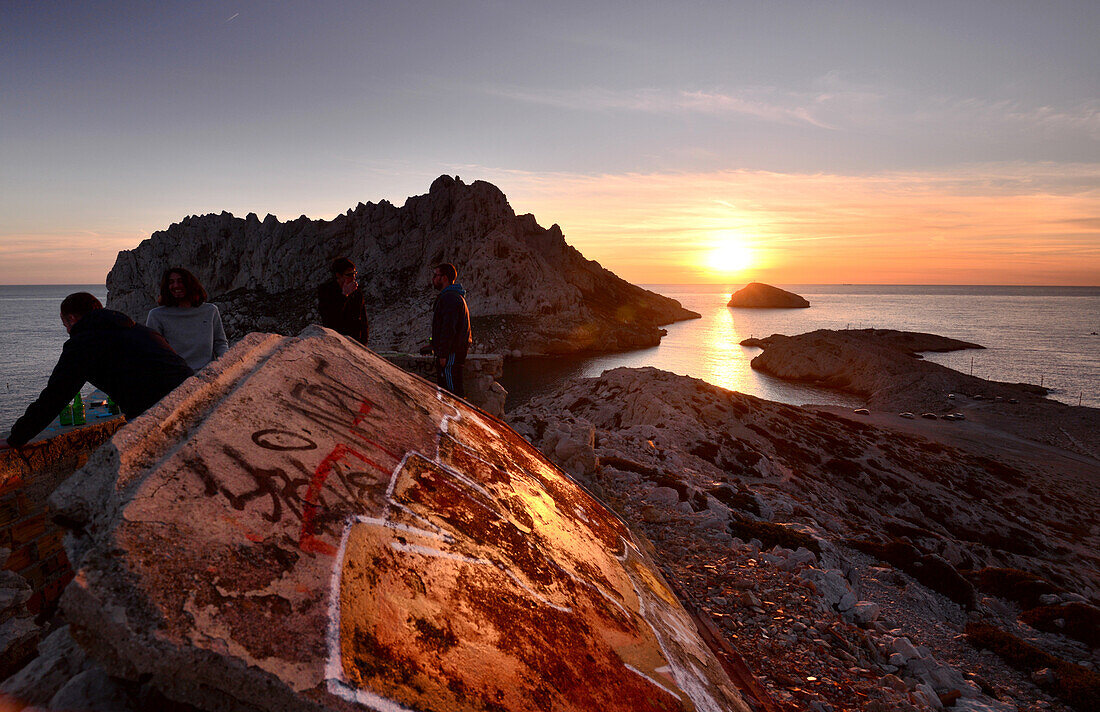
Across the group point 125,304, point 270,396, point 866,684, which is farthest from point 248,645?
point 125,304

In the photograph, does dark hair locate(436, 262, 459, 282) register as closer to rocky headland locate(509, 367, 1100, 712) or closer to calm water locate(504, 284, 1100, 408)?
rocky headland locate(509, 367, 1100, 712)

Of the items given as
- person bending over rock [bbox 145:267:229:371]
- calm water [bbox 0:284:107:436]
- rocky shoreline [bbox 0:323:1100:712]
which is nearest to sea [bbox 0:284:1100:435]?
calm water [bbox 0:284:107:436]

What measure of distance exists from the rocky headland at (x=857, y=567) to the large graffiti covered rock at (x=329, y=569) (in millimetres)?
2337

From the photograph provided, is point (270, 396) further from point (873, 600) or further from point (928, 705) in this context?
point (873, 600)

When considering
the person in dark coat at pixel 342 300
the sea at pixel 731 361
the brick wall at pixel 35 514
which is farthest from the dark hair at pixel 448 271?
the sea at pixel 731 361

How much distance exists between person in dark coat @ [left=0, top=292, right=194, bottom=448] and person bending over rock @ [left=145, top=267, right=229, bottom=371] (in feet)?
2.97

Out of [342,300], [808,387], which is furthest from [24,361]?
[808,387]

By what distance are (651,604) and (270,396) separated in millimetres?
3791

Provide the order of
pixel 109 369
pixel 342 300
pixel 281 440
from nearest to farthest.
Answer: pixel 281 440 → pixel 109 369 → pixel 342 300

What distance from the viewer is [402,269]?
8194 centimetres

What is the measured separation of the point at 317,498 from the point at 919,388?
60.8m

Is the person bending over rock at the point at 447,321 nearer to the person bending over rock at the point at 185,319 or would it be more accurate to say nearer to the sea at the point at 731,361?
the person bending over rock at the point at 185,319

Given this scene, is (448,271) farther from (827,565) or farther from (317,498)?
(827,565)

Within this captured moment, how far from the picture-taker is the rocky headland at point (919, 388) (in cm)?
3788
